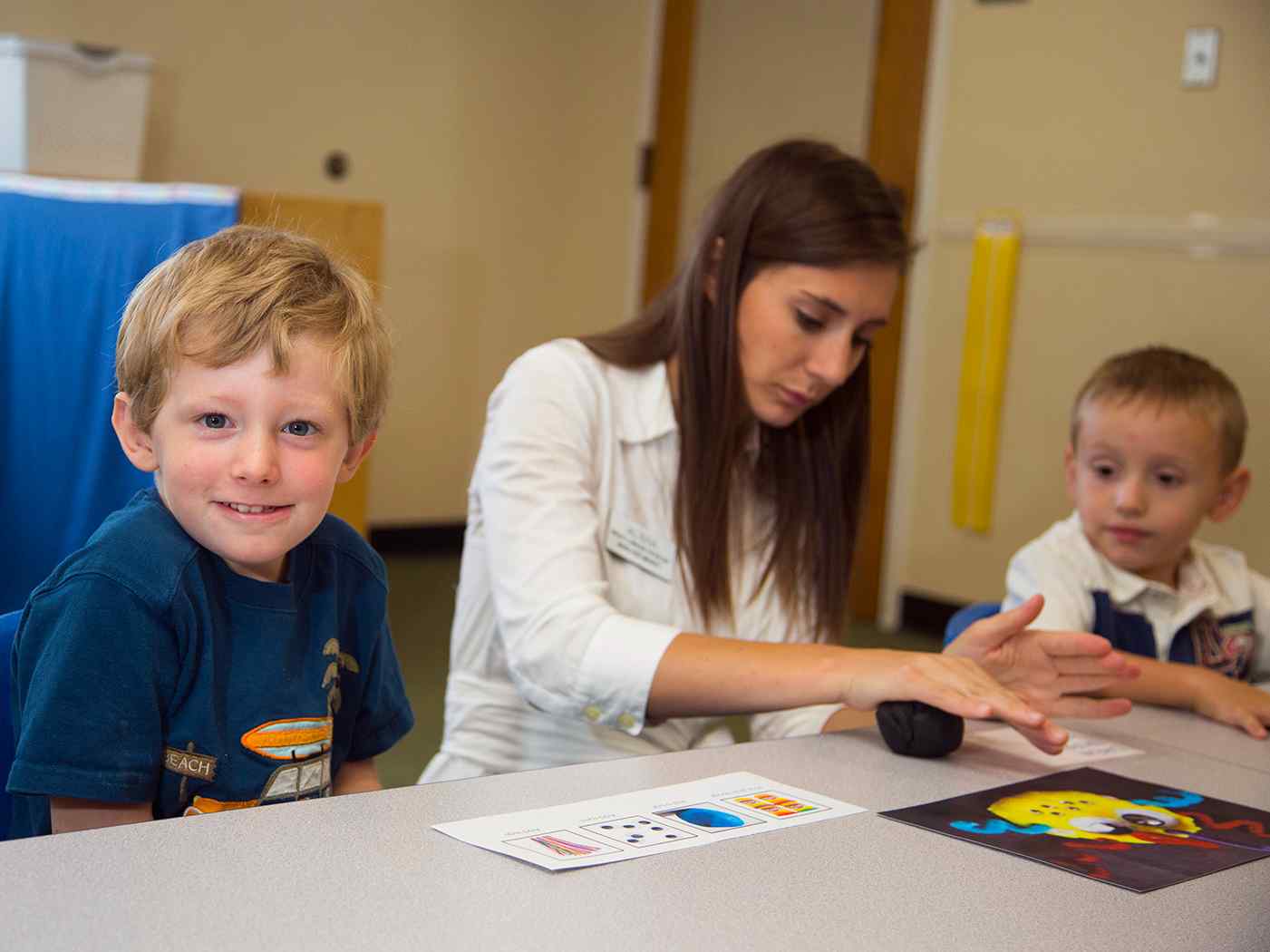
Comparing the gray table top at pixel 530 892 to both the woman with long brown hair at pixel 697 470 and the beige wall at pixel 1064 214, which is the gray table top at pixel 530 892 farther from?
the beige wall at pixel 1064 214

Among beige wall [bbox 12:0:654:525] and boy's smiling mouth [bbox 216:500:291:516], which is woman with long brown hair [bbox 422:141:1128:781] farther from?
beige wall [bbox 12:0:654:525]

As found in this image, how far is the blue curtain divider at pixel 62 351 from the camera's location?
1.92 m

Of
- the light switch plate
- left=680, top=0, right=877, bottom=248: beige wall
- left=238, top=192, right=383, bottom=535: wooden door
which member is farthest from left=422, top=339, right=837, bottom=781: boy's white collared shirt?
left=680, top=0, right=877, bottom=248: beige wall

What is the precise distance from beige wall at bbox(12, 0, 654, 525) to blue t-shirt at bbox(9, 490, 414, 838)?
140 inches

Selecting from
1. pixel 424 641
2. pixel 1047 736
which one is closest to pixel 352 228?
pixel 424 641

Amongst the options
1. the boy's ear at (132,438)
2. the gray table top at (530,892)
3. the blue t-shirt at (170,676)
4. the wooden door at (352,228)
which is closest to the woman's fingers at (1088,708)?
the gray table top at (530,892)

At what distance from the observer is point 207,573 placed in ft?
3.56

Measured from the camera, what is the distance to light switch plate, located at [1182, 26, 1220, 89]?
3.65 m

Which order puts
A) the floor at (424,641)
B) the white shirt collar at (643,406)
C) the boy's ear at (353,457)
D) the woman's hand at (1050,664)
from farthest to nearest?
the floor at (424,641), the white shirt collar at (643,406), the woman's hand at (1050,664), the boy's ear at (353,457)

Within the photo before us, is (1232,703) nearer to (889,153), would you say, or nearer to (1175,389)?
(1175,389)

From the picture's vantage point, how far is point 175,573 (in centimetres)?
104

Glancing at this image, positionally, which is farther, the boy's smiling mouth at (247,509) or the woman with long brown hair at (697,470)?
the woman with long brown hair at (697,470)

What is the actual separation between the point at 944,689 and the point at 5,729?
75 centimetres

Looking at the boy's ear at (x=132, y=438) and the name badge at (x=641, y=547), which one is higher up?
the boy's ear at (x=132, y=438)
